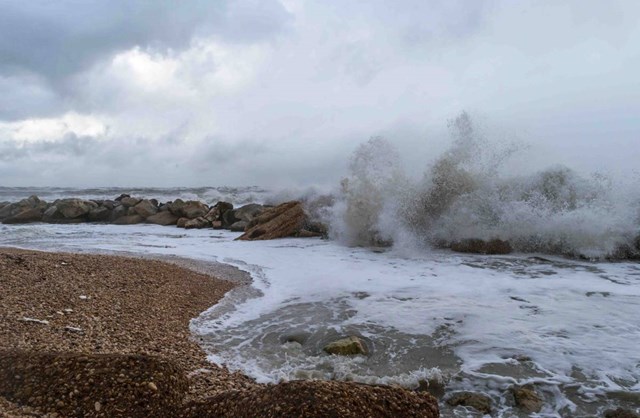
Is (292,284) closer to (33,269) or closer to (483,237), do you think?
(33,269)

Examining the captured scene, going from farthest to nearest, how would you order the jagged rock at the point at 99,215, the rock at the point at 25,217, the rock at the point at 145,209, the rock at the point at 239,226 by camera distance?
1. the rock at the point at 25,217
2. the jagged rock at the point at 99,215
3. the rock at the point at 145,209
4. the rock at the point at 239,226

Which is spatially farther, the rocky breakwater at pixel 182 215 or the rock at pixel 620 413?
the rocky breakwater at pixel 182 215

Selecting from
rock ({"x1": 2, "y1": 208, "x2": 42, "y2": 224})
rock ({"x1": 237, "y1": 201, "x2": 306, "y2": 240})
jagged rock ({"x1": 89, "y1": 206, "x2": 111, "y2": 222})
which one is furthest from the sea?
rock ({"x1": 2, "y1": 208, "x2": 42, "y2": 224})

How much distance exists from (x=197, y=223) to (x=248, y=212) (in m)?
1.64

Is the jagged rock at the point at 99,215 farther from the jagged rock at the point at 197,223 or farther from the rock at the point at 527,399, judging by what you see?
the rock at the point at 527,399

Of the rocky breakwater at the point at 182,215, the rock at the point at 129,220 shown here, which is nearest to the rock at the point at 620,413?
the rocky breakwater at the point at 182,215

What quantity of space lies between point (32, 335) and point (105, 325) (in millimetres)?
623

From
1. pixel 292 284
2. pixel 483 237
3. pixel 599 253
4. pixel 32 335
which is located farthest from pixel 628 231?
pixel 32 335

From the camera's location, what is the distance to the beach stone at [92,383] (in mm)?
2340

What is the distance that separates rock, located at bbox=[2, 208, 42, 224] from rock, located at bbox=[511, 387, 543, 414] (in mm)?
18720

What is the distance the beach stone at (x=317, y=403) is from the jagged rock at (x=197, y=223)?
42.5ft

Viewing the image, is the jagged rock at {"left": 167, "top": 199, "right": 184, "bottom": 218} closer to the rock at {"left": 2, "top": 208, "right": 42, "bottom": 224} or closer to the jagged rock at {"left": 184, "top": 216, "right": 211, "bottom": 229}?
the jagged rock at {"left": 184, "top": 216, "right": 211, "bottom": 229}

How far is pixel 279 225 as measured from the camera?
12.1 m

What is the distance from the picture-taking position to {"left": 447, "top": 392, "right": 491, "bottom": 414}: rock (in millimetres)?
2943
